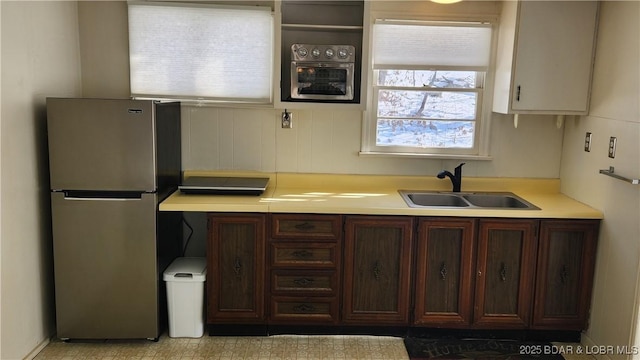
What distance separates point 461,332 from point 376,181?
111 cm

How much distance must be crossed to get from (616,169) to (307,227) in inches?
68.0

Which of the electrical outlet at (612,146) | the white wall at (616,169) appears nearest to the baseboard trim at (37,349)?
the white wall at (616,169)

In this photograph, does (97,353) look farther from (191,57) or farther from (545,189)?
(545,189)

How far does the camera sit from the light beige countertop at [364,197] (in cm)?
317

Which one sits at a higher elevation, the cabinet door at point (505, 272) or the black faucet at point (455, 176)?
the black faucet at point (455, 176)

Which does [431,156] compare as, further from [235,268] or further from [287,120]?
[235,268]

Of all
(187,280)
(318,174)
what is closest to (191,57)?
(318,174)

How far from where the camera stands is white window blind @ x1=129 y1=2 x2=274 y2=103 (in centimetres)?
355

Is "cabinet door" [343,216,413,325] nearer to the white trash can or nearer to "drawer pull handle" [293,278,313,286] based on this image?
"drawer pull handle" [293,278,313,286]

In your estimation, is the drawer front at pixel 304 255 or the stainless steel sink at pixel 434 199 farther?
the stainless steel sink at pixel 434 199

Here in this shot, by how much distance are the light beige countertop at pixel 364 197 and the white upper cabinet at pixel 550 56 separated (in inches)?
23.6

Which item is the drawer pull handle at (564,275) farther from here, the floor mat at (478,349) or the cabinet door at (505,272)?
the floor mat at (478,349)

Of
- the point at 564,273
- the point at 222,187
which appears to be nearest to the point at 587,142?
the point at 564,273

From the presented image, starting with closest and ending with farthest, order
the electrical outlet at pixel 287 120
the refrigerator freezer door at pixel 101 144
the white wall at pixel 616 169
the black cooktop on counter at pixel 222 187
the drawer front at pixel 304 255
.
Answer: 1. the white wall at pixel 616 169
2. the refrigerator freezer door at pixel 101 144
3. the drawer front at pixel 304 255
4. the black cooktop on counter at pixel 222 187
5. the electrical outlet at pixel 287 120
